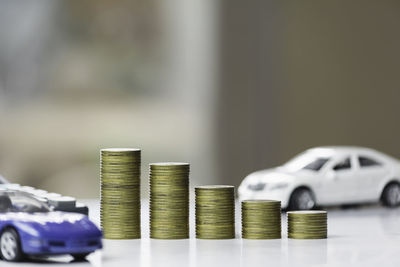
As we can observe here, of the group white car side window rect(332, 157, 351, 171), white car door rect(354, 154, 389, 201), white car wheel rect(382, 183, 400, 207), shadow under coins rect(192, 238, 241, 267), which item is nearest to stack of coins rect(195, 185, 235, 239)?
shadow under coins rect(192, 238, 241, 267)

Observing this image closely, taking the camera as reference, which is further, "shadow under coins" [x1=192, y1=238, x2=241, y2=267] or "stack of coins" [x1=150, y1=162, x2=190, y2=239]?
"stack of coins" [x1=150, y1=162, x2=190, y2=239]

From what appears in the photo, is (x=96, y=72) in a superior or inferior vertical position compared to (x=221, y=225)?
superior

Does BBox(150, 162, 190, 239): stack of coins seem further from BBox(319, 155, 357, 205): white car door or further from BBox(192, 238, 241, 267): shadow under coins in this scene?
BBox(319, 155, 357, 205): white car door

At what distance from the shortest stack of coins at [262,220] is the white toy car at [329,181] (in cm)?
508

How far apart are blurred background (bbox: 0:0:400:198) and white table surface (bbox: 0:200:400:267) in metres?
9.00

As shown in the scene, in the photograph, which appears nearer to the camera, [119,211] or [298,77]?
[119,211]

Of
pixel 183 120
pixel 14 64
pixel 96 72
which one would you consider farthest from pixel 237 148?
pixel 14 64

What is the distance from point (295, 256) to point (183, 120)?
13.6 metres

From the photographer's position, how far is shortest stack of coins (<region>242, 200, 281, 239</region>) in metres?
19.0

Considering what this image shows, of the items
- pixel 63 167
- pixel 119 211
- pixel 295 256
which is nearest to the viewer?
pixel 295 256

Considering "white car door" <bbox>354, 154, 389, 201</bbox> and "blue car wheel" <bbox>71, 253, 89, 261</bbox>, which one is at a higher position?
"white car door" <bbox>354, 154, 389, 201</bbox>

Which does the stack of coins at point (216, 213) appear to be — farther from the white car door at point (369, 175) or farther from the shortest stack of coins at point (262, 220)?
the white car door at point (369, 175)

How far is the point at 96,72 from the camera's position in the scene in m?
29.9

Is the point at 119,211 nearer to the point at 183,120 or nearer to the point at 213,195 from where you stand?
the point at 213,195
